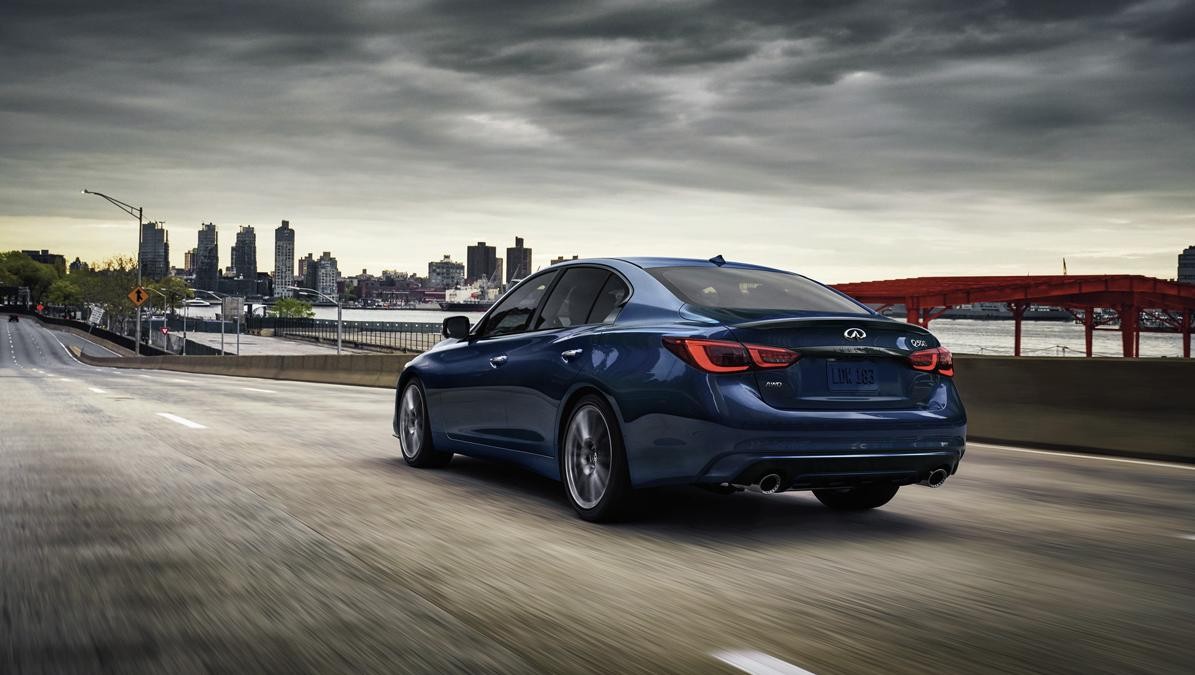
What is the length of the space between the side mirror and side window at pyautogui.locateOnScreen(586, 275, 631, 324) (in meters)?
1.61

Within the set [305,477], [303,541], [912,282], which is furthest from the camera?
[912,282]

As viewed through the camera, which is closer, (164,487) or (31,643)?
(31,643)

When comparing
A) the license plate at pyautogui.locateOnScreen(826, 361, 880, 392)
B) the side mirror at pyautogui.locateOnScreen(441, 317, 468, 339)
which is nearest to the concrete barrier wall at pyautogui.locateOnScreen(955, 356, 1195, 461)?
the license plate at pyautogui.locateOnScreen(826, 361, 880, 392)

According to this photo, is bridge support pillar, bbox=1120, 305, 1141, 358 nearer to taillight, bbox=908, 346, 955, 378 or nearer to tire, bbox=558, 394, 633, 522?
taillight, bbox=908, 346, 955, 378

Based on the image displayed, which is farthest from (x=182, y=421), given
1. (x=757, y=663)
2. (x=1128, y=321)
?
(x=1128, y=321)

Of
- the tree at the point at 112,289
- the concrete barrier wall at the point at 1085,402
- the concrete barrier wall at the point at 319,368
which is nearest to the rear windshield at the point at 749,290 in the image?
the concrete barrier wall at the point at 1085,402

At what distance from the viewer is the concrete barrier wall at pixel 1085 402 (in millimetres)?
10625

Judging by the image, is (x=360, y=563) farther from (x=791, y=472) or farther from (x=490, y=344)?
(x=490, y=344)

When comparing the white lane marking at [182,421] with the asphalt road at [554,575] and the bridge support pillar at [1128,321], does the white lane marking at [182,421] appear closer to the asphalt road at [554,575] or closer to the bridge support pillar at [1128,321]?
the asphalt road at [554,575]

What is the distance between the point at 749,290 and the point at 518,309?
1870mm

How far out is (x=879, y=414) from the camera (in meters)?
6.09

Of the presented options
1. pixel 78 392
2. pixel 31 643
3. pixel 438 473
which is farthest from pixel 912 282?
pixel 31 643

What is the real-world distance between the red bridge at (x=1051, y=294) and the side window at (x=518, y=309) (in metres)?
55.3

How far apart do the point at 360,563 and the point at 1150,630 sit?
3.21 meters
